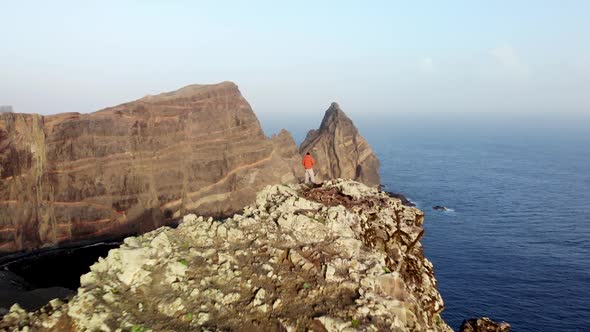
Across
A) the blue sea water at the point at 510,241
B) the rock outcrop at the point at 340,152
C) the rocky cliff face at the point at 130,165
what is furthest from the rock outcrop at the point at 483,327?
the rock outcrop at the point at 340,152

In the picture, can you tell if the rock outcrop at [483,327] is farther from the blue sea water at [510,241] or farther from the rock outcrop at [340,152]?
the rock outcrop at [340,152]

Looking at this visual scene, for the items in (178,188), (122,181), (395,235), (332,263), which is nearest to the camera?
(332,263)

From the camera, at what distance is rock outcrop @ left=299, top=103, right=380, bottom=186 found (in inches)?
3914

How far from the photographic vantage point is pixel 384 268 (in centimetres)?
1079

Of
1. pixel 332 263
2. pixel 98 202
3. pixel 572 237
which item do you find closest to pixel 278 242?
pixel 332 263

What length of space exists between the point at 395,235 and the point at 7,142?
62.9 metres

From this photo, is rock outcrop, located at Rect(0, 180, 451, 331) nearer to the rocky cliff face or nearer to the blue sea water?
the blue sea water

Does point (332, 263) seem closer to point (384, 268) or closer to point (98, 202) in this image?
point (384, 268)

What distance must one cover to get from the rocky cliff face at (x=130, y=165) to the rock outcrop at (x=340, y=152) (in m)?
23.8

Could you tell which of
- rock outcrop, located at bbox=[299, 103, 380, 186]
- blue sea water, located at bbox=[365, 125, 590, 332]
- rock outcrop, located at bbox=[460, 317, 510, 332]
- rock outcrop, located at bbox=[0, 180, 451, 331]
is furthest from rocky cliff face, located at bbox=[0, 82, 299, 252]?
rock outcrop, located at bbox=[0, 180, 451, 331]

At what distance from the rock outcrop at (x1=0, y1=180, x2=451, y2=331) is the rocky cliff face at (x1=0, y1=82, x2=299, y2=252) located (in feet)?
181

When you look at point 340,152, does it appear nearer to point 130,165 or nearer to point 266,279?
point 130,165

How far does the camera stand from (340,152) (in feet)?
332

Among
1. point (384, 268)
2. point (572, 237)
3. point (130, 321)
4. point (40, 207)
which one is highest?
point (384, 268)
